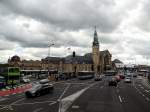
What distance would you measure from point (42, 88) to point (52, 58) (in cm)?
16061

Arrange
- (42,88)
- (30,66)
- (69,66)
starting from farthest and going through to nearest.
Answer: (69,66)
(30,66)
(42,88)

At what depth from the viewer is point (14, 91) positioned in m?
46.2

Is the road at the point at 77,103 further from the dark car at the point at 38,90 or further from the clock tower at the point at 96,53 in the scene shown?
the clock tower at the point at 96,53

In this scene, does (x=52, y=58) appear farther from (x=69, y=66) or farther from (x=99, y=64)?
(x=99, y=64)

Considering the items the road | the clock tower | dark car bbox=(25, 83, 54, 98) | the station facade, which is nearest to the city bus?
dark car bbox=(25, 83, 54, 98)

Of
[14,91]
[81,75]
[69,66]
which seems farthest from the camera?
[69,66]

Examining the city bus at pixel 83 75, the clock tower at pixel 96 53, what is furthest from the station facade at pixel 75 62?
the city bus at pixel 83 75

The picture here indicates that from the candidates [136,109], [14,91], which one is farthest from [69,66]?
[136,109]

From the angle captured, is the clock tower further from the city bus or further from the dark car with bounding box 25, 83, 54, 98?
the dark car with bounding box 25, 83, 54, 98

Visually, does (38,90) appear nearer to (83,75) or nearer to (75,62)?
(83,75)

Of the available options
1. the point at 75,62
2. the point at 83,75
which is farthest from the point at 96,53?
the point at 83,75

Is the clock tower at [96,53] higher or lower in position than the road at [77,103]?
higher

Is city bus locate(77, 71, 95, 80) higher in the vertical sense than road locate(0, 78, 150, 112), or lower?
higher

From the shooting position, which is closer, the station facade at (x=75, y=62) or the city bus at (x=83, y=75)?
the city bus at (x=83, y=75)
